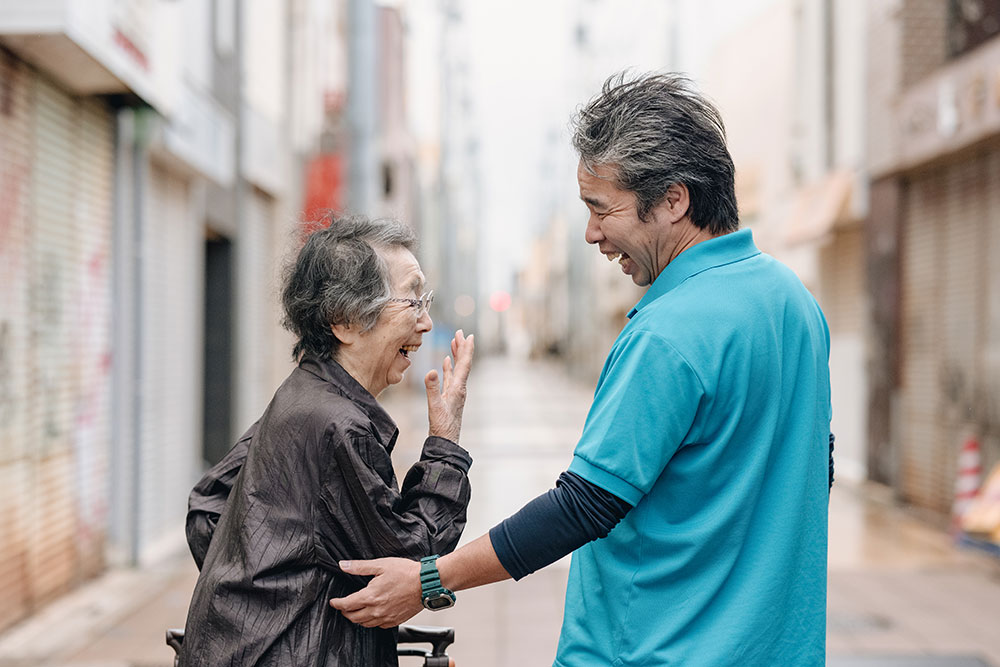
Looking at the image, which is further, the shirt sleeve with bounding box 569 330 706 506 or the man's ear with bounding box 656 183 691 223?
the man's ear with bounding box 656 183 691 223

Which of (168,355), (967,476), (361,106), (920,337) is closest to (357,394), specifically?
(168,355)

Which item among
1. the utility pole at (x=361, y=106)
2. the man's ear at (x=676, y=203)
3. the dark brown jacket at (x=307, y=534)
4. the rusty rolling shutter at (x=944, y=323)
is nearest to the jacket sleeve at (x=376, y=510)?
the dark brown jacket at (x=307, y=534)

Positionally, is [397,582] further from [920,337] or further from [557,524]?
[920,337]

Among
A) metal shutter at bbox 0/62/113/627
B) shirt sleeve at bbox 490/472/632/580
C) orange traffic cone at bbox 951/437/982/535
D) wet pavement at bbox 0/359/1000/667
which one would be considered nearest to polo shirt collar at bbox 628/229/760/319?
shirt sleeve at bbox 490/472/632/580

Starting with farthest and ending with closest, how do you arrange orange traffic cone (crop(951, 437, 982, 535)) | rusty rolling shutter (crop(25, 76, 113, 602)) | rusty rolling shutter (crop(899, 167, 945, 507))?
rusty rolling shutter (crop(899, 167, 945, 507)) < orange traffic cone (crop(951, 437, 982, 535)) < rusty rolling shutter (crop(25, 76, 113, 602))

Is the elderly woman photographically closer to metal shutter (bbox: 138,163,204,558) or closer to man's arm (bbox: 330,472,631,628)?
man's arm (bbox: 330,472,631,628)

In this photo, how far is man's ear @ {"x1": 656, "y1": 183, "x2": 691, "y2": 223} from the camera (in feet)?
6.63

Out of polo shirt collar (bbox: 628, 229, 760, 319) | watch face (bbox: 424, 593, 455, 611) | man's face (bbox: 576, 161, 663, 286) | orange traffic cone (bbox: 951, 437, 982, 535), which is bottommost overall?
orange traffic cone (bbox: 951, 437, 982, 535)

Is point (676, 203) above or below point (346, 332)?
above

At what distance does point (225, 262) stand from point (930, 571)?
25.5 feet

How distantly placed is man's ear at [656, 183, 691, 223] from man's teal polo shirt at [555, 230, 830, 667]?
0.11 metres

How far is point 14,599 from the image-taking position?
6.22 m

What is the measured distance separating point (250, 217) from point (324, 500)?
11.7m

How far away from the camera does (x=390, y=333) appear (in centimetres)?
232
